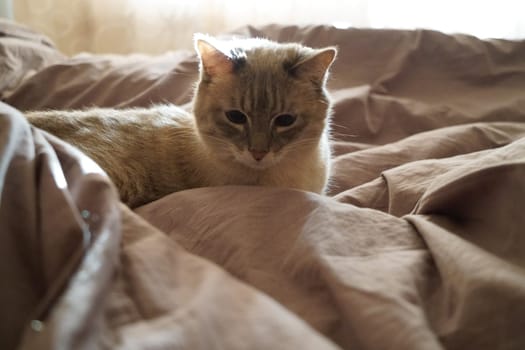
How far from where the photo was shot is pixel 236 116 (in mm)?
1228

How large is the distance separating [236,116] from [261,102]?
82 mm

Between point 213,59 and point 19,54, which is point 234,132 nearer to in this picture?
point 213,59

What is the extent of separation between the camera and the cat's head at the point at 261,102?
1189 millimetres

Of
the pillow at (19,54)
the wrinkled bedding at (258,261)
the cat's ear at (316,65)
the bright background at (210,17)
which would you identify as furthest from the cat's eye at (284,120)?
the bright background at (210,17)

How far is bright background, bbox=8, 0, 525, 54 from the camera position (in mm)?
2363

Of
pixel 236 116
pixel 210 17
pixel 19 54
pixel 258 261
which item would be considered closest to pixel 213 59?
pixel 236 116

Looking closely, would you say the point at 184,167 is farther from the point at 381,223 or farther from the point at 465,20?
the point at 465,20

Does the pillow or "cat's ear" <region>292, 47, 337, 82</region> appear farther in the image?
the pillow

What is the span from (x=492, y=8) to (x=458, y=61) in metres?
0.70

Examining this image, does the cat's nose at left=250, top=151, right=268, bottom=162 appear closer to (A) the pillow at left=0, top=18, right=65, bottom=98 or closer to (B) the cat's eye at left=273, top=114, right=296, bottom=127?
(B) the cat's eye at left=273, top=114, right=296, bottom=127

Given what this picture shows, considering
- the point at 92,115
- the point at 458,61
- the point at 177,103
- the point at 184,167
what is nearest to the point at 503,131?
the point at 458,61

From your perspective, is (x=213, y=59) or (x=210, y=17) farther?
(x=210, y=17)

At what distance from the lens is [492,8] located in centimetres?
232

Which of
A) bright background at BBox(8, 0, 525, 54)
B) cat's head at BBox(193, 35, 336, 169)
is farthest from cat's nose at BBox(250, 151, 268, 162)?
bright background at BBox(8, 0, 525, 54)
